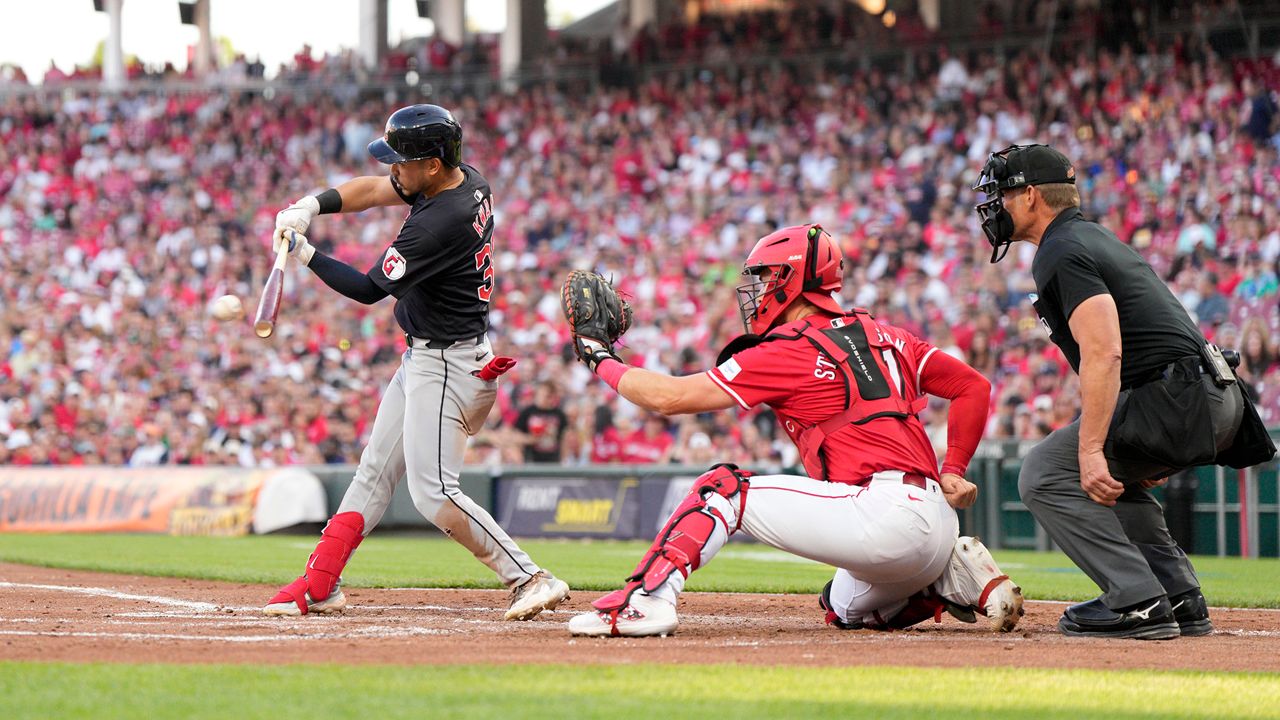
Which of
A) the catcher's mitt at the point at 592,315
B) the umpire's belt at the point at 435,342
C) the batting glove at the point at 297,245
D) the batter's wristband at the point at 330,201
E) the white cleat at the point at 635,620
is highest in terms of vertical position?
the batter's wristband at the point at 330,201

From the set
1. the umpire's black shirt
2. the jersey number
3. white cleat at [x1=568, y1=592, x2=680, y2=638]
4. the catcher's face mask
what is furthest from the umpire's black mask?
the jersey number

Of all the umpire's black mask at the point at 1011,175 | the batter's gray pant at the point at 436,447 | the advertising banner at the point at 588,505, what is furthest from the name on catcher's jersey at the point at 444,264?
the advertising banner at the point at 588,505

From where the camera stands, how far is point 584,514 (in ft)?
53.5

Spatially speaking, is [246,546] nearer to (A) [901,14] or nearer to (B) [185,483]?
(B) [185,483]

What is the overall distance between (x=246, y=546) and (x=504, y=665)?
10235 millimetres

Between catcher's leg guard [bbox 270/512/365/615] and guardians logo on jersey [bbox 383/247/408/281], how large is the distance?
3.63 ft

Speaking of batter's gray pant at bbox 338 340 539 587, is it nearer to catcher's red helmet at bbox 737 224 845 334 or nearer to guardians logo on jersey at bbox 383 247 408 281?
guardians logo on jersey at bbox 383 247 408 281

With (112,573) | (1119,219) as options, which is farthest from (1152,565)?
(1119,219)

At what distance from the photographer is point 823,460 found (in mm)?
5777

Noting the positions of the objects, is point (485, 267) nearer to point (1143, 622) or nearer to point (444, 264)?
point (444, 264)

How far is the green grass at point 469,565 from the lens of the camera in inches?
354

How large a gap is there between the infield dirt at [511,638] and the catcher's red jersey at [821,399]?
0.68 metres

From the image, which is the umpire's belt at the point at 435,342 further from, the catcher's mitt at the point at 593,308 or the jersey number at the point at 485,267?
the catcher's mitt at the point at 593,308

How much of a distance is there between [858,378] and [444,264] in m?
1.96
